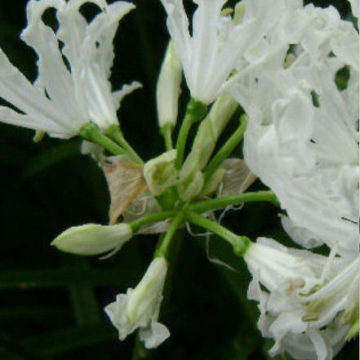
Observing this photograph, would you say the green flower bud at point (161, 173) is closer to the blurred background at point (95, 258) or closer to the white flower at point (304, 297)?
the white flower at point (304, 297)

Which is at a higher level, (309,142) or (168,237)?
(309,142)

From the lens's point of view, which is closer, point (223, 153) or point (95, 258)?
point (223, 153)

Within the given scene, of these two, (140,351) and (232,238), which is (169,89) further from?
(140,351)

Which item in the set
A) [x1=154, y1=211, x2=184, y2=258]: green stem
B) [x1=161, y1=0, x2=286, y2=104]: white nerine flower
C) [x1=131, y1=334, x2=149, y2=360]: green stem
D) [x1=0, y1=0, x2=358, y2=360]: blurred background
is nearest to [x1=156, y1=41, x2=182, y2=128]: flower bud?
[x1=161, y1=0, x2=286, y2=104]: white nerine flower

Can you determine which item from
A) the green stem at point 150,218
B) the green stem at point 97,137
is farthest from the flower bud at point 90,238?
the green stem at point 97,137

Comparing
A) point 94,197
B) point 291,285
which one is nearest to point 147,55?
point 94,197

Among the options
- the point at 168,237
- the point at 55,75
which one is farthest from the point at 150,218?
the point at 55,75
